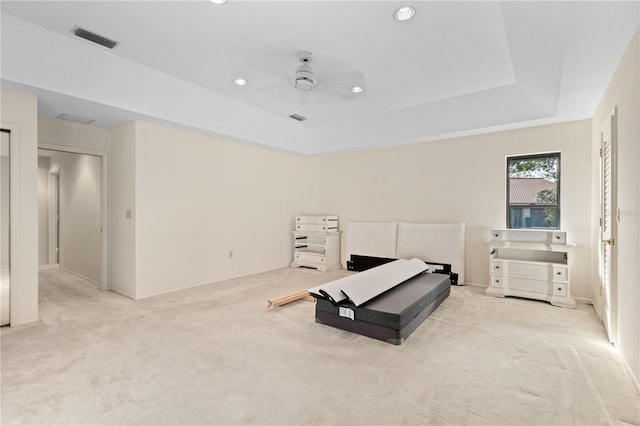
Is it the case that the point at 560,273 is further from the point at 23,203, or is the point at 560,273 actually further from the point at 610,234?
the point at 23,203

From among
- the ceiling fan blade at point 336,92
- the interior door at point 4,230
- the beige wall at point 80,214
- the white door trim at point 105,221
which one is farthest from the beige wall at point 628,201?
the beige wall at point 80,214

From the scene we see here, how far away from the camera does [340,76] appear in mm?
3793

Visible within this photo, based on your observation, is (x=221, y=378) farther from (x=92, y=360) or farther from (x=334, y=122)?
(x=334, y=122)

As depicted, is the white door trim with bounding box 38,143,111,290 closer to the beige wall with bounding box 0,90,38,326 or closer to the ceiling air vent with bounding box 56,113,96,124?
the ceiling air vent with bounding box 56,113,96,124

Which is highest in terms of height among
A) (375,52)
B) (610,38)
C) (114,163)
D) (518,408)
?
(375,52)

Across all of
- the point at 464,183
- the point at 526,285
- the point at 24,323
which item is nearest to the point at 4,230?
the point at 24,323

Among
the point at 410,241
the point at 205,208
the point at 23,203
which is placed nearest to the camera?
the point at 23,203

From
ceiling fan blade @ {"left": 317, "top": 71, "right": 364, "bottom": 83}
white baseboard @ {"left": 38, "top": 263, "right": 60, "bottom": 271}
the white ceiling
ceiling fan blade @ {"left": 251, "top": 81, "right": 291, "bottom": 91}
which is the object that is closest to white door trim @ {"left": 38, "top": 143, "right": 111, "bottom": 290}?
the white ceiling

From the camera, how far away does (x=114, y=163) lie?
468cm

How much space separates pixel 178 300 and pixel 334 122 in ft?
13.0

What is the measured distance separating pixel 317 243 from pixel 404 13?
16.0 feet

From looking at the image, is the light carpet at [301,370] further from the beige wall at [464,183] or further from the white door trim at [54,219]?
the white door trim at [54,219]

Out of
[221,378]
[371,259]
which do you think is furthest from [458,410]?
[371,259]

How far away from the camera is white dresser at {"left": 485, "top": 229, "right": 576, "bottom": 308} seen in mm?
3986
